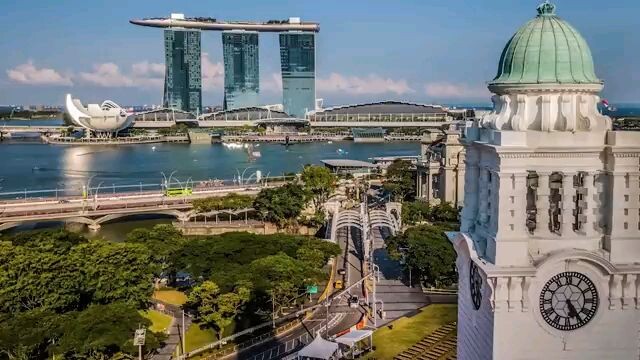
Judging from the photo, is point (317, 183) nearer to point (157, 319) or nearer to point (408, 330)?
point (157, 319)

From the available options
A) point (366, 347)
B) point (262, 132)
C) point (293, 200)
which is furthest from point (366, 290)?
point (262, 132)

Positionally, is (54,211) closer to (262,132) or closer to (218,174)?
(218,174)

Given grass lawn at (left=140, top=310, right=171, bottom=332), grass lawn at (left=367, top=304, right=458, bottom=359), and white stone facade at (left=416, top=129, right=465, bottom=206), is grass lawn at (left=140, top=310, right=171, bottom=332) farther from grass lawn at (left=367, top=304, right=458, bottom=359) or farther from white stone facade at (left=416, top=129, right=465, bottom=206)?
white stone facade at (left=416, top=129, right=465, bottom=206)

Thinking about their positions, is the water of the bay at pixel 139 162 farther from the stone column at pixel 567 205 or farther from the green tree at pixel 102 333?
the stone column at pixel 567 205

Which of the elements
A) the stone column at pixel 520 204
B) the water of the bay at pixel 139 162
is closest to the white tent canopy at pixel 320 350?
the stone column at pixel 520 204

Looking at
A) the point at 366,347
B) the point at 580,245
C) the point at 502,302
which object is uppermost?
the point at 580,245

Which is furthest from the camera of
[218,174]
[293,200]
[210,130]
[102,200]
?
[210,130]

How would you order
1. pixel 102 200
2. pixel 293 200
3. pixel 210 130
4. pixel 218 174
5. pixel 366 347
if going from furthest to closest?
pixel 210 130 < pixel 218 174 < pixel 102 200 < pixel 293 200 < pixel 366 347
